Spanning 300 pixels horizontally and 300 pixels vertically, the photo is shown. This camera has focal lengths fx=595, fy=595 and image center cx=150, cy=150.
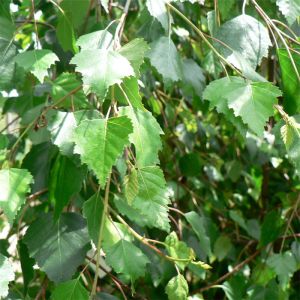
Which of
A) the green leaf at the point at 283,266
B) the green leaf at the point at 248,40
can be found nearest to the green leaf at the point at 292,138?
the green leaf at the point at 248,40

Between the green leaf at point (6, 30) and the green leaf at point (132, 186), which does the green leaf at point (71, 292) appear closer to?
the green leaf at point (132, 186)

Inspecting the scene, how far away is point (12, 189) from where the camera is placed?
24.6 inches

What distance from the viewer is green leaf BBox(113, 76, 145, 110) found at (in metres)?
0.62

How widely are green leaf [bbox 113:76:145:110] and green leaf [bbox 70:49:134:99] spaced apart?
3 centimetres

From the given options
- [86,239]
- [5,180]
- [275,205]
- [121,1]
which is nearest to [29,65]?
[5,180]

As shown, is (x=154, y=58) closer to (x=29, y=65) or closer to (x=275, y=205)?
(x=29, y=65)

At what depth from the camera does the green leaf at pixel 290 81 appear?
2.33ft

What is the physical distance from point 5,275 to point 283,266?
62 centimetres

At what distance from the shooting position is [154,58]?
0.78 meters

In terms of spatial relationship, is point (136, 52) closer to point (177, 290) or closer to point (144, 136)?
point (144, 136)

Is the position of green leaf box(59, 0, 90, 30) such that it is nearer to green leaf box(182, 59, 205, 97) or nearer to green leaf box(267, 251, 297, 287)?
green leaf box(182, 59, 205, 97)

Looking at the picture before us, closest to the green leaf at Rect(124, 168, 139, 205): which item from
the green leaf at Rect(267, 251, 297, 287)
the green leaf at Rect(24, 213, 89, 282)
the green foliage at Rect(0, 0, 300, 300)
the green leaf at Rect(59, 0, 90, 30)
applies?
the green foliage at Rect(0, 0, 300, 300)

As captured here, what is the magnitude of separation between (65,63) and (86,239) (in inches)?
12.8

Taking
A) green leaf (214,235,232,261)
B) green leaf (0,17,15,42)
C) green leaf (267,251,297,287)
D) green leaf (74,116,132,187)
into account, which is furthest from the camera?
green leaf (214,235,232,261)
